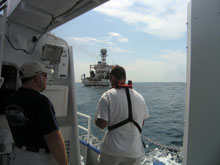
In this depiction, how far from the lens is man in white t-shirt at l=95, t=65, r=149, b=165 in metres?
1.83

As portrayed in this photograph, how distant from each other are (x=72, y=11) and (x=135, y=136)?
68.6 inches

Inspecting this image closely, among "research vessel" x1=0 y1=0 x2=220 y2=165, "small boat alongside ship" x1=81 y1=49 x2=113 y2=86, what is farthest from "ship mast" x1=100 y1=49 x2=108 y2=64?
"research vessel" x1=0 y1=0 x2=220 y2=165

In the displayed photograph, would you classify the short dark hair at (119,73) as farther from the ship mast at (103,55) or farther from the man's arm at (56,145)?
the ship mast at (103,55)

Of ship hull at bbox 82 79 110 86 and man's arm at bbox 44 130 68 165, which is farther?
ship hull at bbox 82 79 110 86

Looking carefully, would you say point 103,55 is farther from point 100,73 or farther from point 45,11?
point 45,11

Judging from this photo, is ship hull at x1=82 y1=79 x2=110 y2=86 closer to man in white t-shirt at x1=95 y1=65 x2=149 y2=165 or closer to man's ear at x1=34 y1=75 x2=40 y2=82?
man in white t-shirt at x1=95 y1=65 x2=149 y2=165

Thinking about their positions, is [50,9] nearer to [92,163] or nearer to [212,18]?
[212,18]

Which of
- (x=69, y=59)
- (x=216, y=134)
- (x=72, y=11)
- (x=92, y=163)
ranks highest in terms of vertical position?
(x=72, y=11)

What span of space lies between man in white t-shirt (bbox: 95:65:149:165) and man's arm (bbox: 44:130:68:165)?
53 centimetres

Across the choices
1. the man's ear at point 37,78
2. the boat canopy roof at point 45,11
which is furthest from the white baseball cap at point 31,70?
the boat canopy roof at point 45,11

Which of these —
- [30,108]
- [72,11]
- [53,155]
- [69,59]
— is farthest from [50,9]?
[53,155]

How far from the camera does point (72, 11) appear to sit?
2.22m

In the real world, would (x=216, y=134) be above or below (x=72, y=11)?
below

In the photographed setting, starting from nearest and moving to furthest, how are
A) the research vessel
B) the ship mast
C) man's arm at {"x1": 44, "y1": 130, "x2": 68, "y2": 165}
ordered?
man's arm at {"x1": 44, "y1": 130, "x2": 68, "y2": 165}
the research vessel
the ship mast
